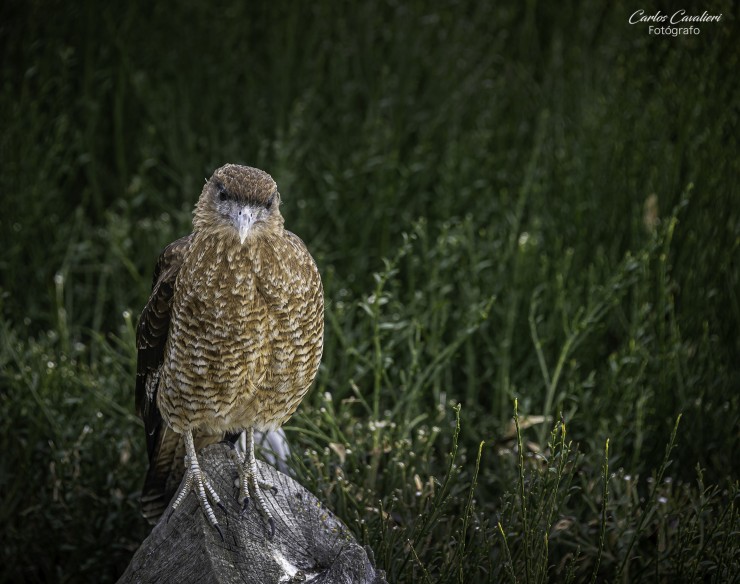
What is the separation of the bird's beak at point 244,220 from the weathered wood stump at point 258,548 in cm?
66

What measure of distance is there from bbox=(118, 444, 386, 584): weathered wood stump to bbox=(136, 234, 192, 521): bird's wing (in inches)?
21.7

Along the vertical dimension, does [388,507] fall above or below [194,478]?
below

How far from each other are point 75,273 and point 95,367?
1.26 metres

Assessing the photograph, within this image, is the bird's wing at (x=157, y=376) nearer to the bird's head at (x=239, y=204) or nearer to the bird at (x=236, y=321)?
the bird at (x=236, y=321)

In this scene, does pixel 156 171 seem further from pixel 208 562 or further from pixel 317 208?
pixel 208 562

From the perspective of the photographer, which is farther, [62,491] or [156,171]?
[156,171]

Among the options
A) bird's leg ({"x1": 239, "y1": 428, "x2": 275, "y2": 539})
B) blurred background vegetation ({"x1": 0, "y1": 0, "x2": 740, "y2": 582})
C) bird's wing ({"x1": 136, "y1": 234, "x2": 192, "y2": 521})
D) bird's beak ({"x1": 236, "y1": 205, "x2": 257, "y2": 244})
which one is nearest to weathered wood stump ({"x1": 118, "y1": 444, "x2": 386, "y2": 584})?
bird's leg ({"x1": 239, "y1": 428, "x2": 275, "y2": 539})

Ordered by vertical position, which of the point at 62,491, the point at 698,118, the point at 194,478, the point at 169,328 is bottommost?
the point at 62,491

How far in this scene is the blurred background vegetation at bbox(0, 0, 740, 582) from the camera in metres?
3.10

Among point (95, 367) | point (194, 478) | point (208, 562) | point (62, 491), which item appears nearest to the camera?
point (208, 562)

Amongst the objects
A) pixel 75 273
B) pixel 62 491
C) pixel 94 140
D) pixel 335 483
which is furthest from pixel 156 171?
pixel 335 483

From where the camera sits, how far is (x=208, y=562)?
7.20ft
